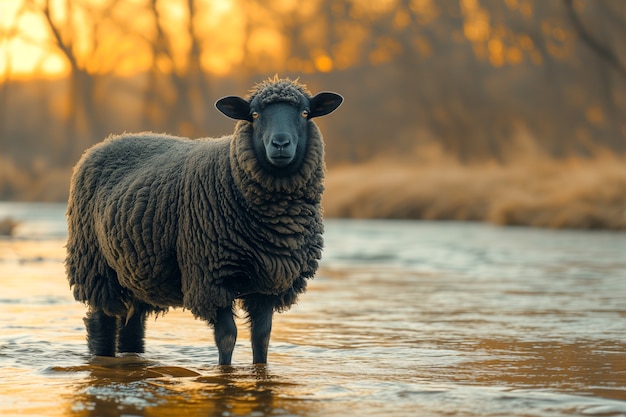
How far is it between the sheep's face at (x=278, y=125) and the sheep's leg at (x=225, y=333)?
96cm

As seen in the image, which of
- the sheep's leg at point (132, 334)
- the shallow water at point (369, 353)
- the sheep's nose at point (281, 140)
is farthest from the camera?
the sheep's leg at point (132, 334)

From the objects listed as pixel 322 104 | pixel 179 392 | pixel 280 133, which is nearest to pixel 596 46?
pixel 322 104

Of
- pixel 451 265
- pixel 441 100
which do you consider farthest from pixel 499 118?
pixel 451 265

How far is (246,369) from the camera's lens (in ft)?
22.5

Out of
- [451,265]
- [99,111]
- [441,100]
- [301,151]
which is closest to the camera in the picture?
[301,151]

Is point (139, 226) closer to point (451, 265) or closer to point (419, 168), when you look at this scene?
point (451, 265)

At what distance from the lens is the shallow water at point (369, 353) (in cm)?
569

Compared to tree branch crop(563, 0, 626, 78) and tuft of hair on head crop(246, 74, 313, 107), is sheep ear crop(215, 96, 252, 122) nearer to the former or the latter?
tuft of hair on head crop(246, 74, 313, 107)

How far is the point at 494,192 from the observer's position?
2820 cm

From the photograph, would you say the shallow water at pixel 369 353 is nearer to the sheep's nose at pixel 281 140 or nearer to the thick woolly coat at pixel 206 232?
the thick woolly coat at pixel 206 232

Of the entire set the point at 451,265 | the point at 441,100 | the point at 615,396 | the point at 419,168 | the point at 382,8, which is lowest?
the point at 615,396

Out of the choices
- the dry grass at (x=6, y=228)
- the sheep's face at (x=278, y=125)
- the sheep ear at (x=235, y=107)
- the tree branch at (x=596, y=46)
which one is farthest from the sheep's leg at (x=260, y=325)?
the tree branch at (x=596, y=46)

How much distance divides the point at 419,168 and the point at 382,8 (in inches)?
239

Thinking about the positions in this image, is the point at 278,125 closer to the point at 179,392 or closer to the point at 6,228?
the point at 179,392
